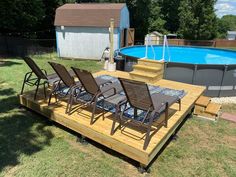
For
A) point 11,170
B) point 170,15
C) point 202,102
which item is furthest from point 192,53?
point 170,15

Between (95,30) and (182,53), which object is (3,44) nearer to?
(95,30)

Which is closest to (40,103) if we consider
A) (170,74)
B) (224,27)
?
(170,74)

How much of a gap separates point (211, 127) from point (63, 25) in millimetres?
11866

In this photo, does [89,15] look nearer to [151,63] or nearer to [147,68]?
[151,63]

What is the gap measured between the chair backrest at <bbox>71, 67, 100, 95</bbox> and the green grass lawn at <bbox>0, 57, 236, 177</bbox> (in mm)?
1071

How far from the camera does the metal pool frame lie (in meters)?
7.12

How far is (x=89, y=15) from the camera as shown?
1374cm

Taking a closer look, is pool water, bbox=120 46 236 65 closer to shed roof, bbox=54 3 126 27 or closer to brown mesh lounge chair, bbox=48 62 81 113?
shed roof, bbox=54 3 126 27

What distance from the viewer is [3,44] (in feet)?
51.1

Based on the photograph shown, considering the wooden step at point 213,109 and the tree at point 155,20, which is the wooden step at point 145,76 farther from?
the tree at point 155,20

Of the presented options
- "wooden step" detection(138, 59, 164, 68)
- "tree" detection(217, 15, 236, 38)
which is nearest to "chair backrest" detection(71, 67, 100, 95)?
"wooden step" detection(138, 59, 164, 68)

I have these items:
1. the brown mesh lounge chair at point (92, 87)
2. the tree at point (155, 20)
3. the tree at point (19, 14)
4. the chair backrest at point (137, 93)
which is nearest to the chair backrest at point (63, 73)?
the brown mesh lounge chair at point (92, 87)

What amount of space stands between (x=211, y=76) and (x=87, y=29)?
904 centimetres

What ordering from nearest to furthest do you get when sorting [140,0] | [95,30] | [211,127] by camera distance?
[211,127]
[95,30]
[140,0]
